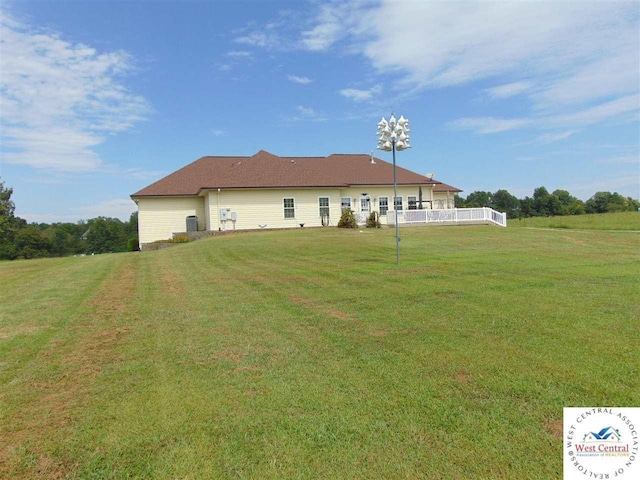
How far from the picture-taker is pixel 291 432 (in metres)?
2.99

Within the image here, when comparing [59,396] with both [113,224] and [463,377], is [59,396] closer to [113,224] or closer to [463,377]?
[463,377]

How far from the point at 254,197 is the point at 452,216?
13260 mm

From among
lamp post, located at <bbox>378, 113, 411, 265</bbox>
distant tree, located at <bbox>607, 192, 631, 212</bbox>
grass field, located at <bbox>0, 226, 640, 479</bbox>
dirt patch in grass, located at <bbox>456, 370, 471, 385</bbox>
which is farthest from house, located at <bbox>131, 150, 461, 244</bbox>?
distant tree, located at <bbox>607, 192, 631, 212</bbox>

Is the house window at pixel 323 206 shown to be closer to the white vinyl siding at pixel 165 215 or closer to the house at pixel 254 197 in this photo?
the house at pixel 254 197

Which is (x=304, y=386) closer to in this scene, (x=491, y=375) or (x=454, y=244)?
(x=491, y=375)

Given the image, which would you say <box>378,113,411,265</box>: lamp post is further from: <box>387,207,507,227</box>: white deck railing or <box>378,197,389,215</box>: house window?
<box>378,197,389,215</box>: house window

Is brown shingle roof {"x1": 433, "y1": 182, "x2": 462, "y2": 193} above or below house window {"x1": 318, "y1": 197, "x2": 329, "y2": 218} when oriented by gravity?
above

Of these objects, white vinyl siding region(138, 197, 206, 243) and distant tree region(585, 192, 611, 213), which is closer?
white vinyl siding region(138, 197, 206, 243)

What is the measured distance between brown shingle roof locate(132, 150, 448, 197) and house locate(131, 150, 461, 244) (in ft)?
0.21

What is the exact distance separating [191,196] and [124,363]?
25608 millimetres

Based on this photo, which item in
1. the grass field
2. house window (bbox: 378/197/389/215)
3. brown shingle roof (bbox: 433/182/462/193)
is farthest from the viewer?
brown shingle roof (bbox: 433/182/462/193)

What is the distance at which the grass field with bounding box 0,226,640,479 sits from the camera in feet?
8.91

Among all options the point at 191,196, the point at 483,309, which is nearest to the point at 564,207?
the point at 191,196

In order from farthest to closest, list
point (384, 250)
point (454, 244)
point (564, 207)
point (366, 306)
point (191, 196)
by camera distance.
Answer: point (564, 207) → point (191, 196) → point (454, 244) → point (384, 250) → point (366, 306)
